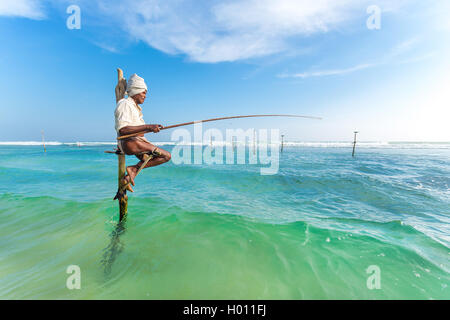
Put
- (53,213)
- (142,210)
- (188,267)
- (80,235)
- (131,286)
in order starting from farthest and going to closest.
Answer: (142,210)
(53,213)
(80,235)
(188,267)
(131,286)

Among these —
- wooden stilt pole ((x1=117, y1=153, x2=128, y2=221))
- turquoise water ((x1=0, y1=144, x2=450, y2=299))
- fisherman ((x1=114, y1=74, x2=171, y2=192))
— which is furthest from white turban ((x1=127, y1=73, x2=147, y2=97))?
turquoise water ((x1=0, y1=144, x2=450, y2=299))

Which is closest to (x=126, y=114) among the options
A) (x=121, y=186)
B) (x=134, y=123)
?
(x=134, y=123)

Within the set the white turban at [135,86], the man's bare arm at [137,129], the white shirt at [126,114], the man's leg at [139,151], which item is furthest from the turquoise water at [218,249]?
the white turban at [135,86]

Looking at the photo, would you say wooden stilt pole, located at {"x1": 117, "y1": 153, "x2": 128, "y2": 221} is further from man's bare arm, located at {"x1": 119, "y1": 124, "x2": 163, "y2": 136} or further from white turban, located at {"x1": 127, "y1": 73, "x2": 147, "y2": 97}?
white turban, located at {"x1": 127, "y1": 73, "x2": 147, "y2": 97}

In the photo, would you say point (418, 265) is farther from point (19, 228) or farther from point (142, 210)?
point (19, 228)

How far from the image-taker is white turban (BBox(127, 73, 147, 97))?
293cm

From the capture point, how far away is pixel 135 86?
9.59ft

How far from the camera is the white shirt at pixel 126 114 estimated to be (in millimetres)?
2756

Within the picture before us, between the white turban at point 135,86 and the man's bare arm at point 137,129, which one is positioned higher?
the white turban at point 135,86

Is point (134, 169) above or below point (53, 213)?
above

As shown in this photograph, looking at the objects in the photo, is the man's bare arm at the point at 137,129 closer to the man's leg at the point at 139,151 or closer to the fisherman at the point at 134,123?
the fisherman at the point at 134,123

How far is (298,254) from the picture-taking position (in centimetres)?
333
